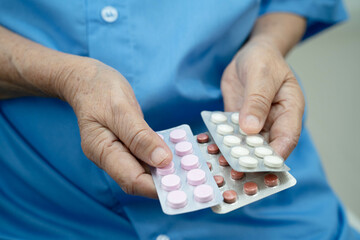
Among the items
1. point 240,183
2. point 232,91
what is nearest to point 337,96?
point 232,91

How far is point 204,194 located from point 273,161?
8 centimetres

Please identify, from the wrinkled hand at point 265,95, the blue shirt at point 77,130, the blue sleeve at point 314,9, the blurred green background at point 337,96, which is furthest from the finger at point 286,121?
the blurred green background at point 337,96

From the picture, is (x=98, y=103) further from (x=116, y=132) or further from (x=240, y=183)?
(x=240, y=183)

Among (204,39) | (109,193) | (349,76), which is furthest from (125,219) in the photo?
(349,76)

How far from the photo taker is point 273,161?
1.15 feet

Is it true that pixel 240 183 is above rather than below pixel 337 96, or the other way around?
above

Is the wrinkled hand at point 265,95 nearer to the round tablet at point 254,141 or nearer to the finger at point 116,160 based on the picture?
the round tablet at point 254,141

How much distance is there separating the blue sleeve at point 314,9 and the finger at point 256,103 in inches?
9.0

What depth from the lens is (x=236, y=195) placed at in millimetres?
346

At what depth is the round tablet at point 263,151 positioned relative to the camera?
370 mm

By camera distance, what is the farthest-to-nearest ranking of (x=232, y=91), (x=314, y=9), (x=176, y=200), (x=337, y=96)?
(x=337, y=96), (x=314, y=9), (x=232, y=91), (x=176, y=200)

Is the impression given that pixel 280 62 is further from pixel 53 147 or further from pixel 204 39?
pixel 53 147

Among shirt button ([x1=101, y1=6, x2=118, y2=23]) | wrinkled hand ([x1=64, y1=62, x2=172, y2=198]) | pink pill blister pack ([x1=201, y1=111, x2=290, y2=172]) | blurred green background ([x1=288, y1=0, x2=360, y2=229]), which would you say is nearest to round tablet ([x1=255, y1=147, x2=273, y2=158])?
pink pill blister pack ([x1=201, y1=111, x2=290, y2=172])

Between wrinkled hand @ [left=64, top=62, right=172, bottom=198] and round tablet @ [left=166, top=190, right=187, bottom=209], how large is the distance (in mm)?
22
